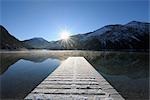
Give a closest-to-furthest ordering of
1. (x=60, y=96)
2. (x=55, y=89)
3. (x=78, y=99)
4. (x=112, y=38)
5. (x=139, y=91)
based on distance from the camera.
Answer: (x=78, y=99)
(x=60, y=96)
(x=55, y=89)
(x=139, y=91)
(x=112, y=38)

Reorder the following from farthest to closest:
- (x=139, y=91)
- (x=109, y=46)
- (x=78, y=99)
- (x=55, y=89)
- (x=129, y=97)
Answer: (x=109, y=46) → (x=139, y=91) → (x=129, y=97) → (x=55, y=89) → (x=78, y=99)

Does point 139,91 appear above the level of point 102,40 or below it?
below

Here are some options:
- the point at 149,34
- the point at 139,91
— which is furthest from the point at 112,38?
the point at 139,91

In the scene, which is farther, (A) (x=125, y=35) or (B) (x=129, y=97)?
(A) (x=125, y=35)

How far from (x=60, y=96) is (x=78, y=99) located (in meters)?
0.68

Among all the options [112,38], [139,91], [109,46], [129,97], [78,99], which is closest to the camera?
[78,99]

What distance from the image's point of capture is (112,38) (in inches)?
7461

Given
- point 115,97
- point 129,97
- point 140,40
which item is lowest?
point 129,97

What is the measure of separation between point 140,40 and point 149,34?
23.3 meters

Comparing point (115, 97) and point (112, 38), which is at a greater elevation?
point (112, 38)

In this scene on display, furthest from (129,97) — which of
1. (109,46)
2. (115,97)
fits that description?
(109,46)

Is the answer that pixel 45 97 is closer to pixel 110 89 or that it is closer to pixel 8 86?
pixel 110 89

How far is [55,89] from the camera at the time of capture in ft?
22.5

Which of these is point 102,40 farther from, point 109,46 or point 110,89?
point 110,89
